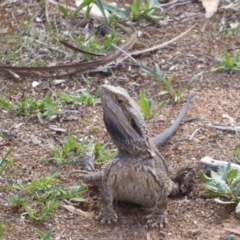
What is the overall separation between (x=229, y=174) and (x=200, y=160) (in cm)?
46

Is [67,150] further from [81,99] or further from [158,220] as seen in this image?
[158,220]

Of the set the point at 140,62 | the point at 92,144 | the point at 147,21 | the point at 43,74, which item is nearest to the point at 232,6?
the point at 147,21

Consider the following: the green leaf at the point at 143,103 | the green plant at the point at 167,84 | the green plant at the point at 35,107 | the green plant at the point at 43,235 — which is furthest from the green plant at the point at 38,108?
the green plant at the point at 43,235

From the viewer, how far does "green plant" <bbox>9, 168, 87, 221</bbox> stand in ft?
16.1

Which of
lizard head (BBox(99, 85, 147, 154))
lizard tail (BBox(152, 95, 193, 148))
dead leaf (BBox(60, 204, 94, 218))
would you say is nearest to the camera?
lizard head (BBox(99, 85, 147, 154))

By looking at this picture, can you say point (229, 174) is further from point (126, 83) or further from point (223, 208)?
point (126, 83)

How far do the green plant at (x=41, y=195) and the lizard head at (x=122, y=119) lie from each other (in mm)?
566

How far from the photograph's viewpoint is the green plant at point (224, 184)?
16.2ft

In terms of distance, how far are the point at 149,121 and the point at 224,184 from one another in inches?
53.8

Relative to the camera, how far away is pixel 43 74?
6844 millimetres

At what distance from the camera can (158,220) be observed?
4863 mm

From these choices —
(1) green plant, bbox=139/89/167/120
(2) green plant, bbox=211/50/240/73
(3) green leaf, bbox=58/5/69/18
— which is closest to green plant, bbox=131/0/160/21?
(3) green leaf, bbox=58/5/69/18

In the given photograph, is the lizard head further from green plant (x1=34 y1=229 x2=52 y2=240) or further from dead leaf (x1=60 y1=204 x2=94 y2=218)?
green plant (x1=34 y1=229 x2=52 y2=240)

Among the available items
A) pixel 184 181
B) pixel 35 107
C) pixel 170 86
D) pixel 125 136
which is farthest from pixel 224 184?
pixel 35 107
